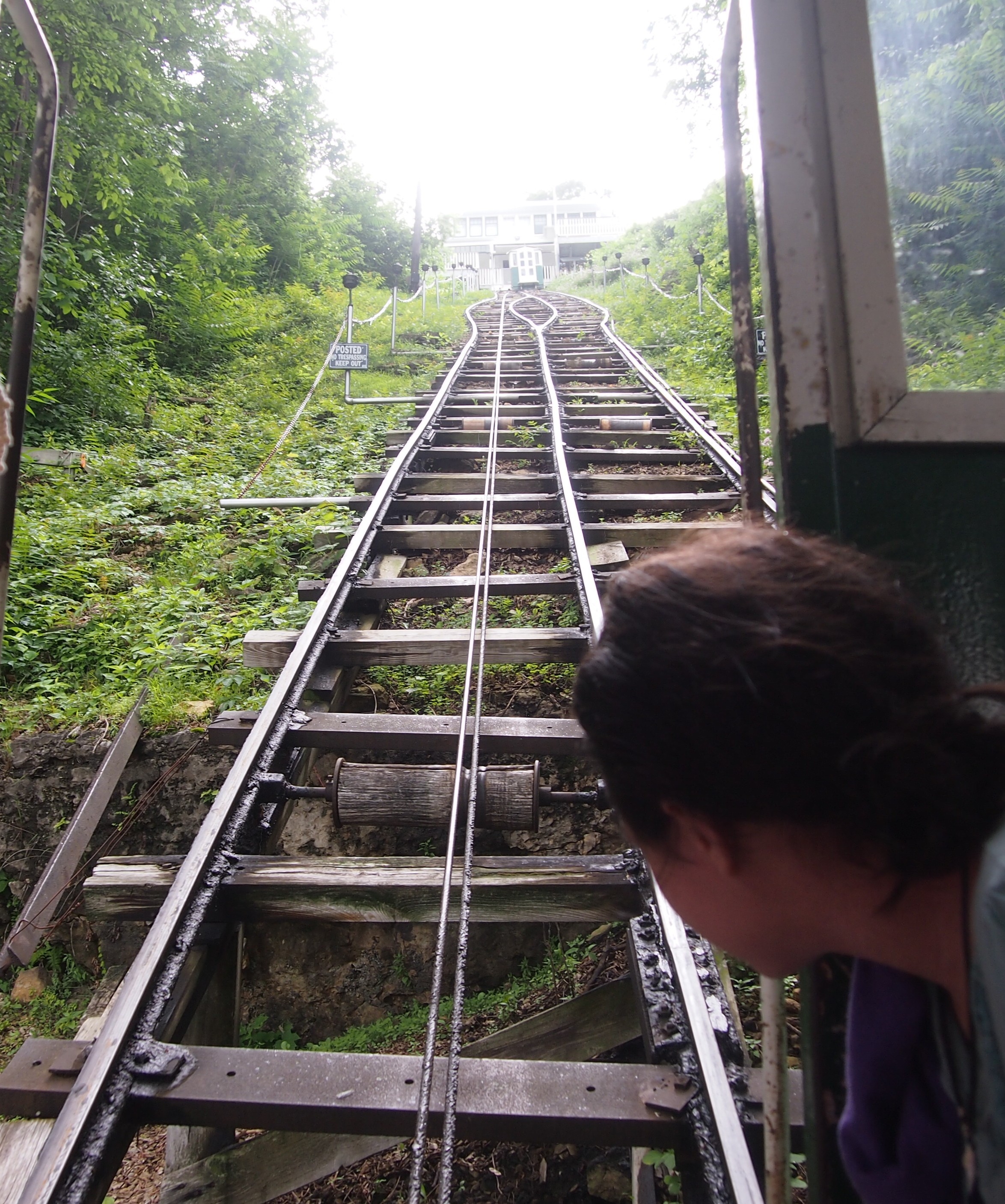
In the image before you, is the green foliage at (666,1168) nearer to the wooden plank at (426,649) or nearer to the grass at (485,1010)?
the grass at (485,1010)

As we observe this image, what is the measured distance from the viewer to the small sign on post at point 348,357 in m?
8.64

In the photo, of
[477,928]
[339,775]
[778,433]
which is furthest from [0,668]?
[778,433]

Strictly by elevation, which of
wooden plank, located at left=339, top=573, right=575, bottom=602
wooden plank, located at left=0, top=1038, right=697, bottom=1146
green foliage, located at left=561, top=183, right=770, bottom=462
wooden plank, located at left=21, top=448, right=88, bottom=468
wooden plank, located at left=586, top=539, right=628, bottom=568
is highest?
green foliage, located at left=561, top=183, right=770, bottom=462

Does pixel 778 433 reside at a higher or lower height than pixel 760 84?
lower

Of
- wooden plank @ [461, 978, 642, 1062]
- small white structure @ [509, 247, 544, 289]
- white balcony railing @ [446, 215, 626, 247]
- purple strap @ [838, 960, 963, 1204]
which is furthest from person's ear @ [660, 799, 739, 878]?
white balcony railing @ [446, 215, 626, 247]

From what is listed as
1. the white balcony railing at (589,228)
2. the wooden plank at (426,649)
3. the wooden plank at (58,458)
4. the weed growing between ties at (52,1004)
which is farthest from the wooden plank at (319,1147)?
the white balcony railing at (589,228)

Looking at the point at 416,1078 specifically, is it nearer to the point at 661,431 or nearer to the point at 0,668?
the point at 0,668

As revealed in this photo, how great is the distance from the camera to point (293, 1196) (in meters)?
2.45

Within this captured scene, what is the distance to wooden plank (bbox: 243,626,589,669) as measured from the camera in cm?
342

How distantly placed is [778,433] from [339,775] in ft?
6.21

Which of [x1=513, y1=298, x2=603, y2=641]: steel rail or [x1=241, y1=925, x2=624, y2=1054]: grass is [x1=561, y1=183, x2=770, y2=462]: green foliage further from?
[x1=241, y1=925, x2=624, y2=1054]: grass

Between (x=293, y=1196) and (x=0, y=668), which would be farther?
(x=0, y=668)

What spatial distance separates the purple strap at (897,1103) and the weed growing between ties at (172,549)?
310 cm

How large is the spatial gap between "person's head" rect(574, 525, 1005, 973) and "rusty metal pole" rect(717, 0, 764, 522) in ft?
1.19
